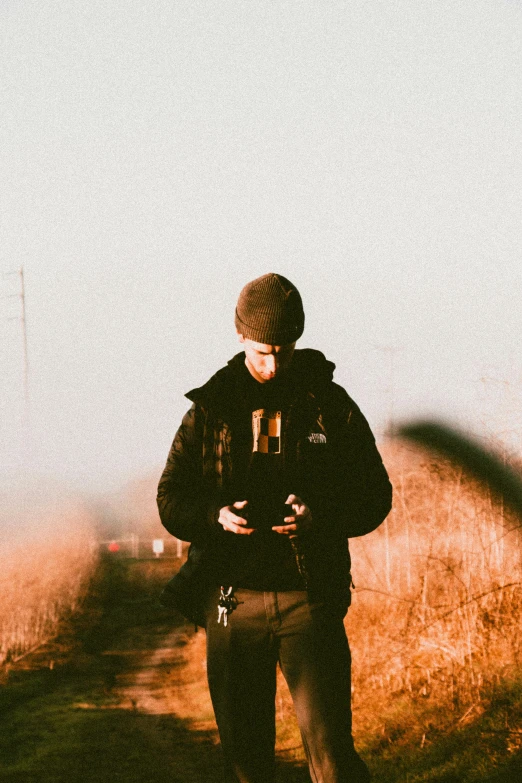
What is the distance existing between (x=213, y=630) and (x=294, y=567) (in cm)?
40

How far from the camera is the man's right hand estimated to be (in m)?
2.71

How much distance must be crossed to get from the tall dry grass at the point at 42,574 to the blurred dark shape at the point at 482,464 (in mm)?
9001

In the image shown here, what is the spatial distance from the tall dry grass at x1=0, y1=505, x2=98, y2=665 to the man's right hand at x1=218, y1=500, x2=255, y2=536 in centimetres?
1236

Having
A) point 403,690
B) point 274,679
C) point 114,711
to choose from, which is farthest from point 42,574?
point 274,679

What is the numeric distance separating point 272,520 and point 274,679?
0.59 metres

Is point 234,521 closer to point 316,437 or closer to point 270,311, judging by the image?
point 316,437

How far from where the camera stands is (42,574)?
65.5ft

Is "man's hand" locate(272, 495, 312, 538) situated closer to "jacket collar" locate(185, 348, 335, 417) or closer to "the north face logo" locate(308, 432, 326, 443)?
"the north face logo" locate(308, 432, 326, 443)

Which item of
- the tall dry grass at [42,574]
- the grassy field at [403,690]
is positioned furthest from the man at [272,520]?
the tall dry grass at [42,574]

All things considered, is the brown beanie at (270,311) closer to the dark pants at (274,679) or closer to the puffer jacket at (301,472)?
the puffer jacket at (301,472)

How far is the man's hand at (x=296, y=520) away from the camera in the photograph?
271 cm

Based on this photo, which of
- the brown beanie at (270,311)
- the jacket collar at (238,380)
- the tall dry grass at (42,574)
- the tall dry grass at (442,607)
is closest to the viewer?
the brown beanie at (270,311)

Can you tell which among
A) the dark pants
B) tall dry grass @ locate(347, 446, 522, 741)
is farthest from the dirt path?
the dark pants

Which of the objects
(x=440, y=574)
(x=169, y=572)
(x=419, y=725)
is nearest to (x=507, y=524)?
(x=440, y=574)
